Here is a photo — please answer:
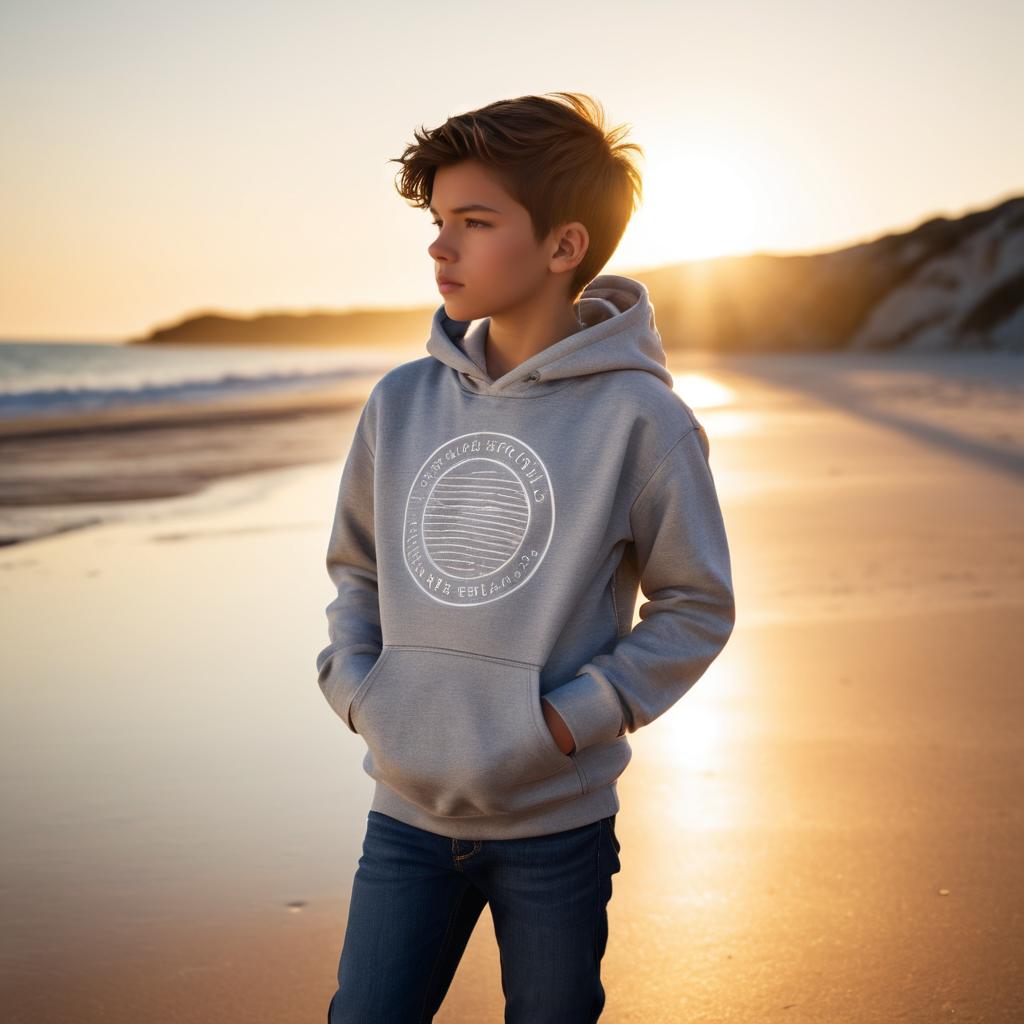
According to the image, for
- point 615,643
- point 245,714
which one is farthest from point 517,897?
point 245,714

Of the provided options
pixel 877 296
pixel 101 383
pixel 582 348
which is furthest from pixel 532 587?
pixel 877 296

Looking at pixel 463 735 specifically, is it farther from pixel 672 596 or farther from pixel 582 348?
pixel 582 348

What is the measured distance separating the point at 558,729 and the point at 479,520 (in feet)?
1.12

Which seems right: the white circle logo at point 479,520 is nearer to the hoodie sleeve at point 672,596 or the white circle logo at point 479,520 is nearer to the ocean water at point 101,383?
the hoodie sleeve at point 672,596

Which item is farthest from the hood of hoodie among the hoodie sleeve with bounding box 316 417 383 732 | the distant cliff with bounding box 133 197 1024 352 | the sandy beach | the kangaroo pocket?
the distant cliff with bounding box 133 197 1024 352

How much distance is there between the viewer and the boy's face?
1942 mm

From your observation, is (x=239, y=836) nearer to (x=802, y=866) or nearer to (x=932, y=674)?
(x=802, y=866)

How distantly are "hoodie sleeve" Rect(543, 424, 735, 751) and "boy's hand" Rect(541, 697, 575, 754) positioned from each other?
0.04 m

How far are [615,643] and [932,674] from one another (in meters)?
3.15

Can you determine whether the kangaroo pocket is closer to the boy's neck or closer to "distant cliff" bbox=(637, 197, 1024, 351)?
the boy's neck

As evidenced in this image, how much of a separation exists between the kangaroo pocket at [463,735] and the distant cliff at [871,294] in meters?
42.1

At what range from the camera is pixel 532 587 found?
1862 mm

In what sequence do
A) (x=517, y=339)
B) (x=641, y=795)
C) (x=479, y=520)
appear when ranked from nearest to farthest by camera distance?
(x=479, y=520) < (x=517, y=339) < (x=641, y=795)

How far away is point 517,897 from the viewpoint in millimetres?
1870
